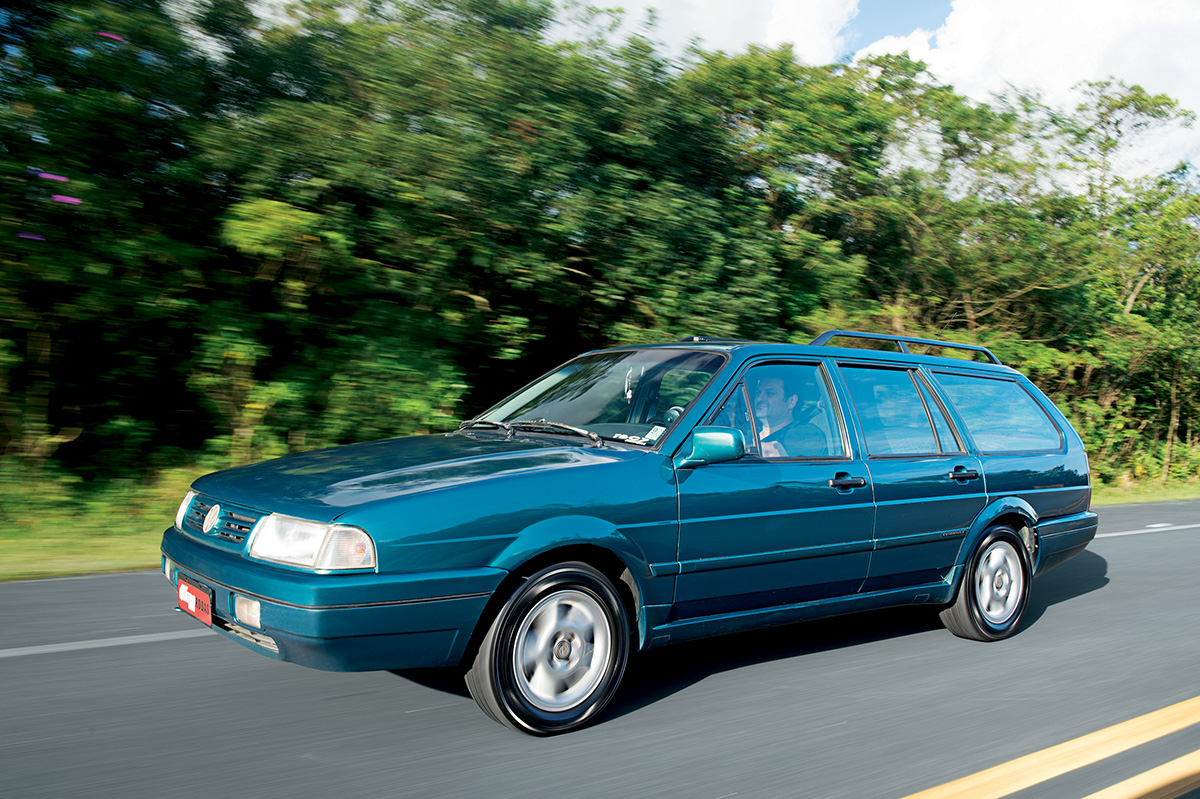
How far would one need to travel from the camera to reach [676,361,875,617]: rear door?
4258mm

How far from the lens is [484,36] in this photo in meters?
10.4

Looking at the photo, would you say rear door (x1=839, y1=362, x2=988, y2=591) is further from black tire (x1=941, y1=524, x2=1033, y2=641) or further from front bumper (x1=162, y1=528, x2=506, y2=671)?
front bumper (x1=162, y1=528, x2=506, y2=671)

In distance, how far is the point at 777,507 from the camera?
14.8ft

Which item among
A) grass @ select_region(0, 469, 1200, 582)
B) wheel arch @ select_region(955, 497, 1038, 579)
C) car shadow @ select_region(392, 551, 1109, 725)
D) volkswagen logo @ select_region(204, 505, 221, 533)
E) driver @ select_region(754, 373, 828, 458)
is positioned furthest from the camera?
grass @ select_region(0, 469, 1200, 582)

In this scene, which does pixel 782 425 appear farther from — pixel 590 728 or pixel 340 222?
pixel 340 222

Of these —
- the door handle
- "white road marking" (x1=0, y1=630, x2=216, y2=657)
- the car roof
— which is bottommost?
"white road marking" (x1=0, y1=630, x2=216, y2=657)

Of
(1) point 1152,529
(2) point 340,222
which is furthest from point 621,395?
(1) point 1152,529

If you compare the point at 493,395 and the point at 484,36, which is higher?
the point at 484,36

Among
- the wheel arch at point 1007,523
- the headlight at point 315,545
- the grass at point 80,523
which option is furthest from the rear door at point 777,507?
the grass at point 80,523

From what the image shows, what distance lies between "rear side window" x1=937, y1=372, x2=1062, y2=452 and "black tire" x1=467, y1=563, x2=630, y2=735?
119 inches

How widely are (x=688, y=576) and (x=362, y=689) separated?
1563 mm

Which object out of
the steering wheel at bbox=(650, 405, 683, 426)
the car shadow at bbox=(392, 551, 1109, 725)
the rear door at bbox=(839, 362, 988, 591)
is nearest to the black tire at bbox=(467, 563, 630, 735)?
the car shadow at bbox=(392, 551, 1109, 725)

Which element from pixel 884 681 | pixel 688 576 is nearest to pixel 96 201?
pixel 688 576

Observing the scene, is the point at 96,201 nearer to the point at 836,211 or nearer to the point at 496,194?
the point at 496,194
